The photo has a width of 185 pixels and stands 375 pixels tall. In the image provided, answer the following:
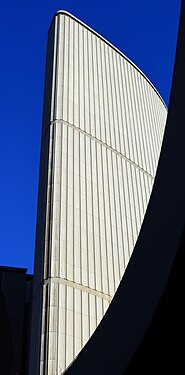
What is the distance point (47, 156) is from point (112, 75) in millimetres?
6829

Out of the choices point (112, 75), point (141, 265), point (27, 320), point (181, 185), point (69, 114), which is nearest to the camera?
point (181, 185)

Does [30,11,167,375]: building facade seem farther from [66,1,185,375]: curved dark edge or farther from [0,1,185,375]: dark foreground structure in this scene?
[66,1,185,375]: curved dark edge

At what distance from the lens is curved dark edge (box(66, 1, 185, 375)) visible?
3732 mm

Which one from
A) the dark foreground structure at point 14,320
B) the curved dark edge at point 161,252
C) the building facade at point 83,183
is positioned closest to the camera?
the curved dark edge at point 161,252

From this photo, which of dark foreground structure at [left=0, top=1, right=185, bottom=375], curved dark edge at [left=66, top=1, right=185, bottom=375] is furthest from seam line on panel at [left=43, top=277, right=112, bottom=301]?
curved dark edge at [left=66, top=1, right=185, bottom=375]

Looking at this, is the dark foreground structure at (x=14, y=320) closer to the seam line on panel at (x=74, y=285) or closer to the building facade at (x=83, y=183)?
the building facade at (x=83, y=183)

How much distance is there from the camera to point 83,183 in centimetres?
1489

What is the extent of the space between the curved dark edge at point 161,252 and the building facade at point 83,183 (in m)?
7.06

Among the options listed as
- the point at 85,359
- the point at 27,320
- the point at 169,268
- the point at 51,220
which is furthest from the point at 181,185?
the point at 27,320

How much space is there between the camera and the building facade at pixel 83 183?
39.3ft

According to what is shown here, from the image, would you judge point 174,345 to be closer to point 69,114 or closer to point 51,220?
point 51,220

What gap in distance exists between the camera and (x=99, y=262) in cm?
1378

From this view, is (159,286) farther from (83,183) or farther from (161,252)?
(83,183)

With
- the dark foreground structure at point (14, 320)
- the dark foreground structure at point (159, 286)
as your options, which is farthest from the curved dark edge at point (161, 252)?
the dark foreground structure at point (14, 320)
